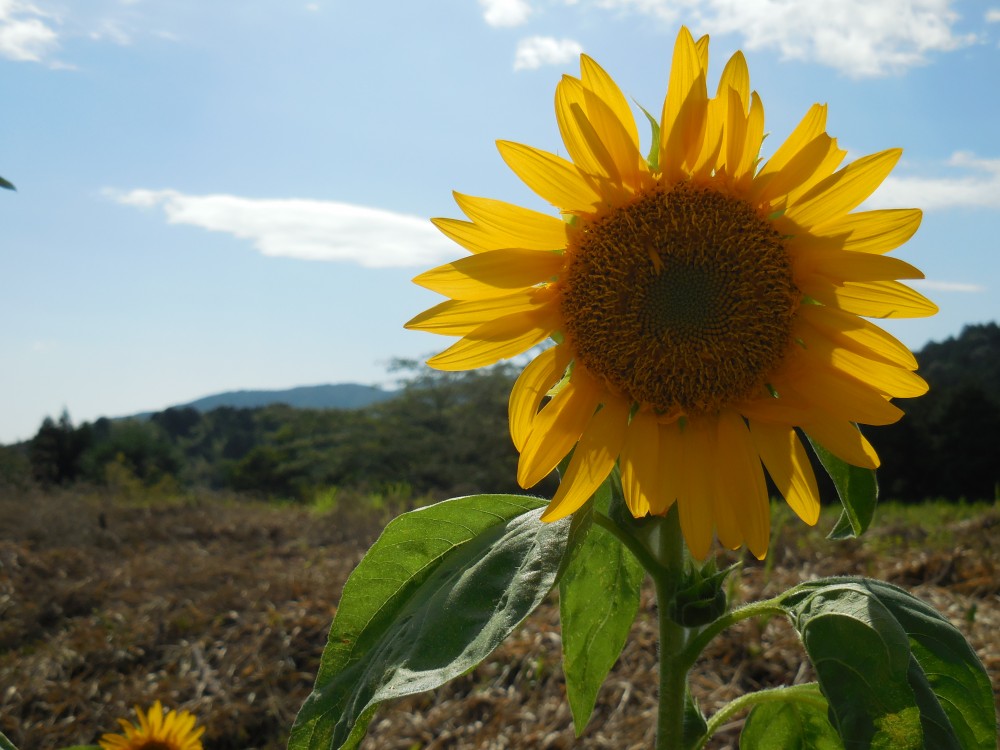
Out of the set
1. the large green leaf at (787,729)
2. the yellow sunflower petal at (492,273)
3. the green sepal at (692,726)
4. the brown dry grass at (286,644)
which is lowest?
the brown dry grass at (286,644)

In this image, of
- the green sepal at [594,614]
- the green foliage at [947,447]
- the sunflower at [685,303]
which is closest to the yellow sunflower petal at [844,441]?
the sunflower at [685,303]

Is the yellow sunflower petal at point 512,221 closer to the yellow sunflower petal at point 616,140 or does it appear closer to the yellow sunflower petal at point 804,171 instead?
the yellow sunflower petal at point 616,140

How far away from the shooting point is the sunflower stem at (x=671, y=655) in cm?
137

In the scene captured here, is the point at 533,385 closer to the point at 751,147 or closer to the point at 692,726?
the point at 751,147

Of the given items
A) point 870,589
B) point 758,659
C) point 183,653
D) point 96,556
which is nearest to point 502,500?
point 870,589

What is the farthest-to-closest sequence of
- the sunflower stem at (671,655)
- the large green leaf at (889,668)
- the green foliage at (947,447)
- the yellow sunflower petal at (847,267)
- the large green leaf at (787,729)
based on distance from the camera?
the green foliage at (947,447) < the large green leaf at (787,729) < the sunflower stem at (671,655) < the yellow sunflower petal at (847,267) < the large green leaf at (889,668)

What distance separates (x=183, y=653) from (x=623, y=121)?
340cm

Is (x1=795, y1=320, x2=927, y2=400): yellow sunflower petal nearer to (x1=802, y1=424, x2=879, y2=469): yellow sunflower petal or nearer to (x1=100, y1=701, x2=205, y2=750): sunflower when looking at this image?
(x1=802, y1=424, x2=879, y2=469): yellow sunflower petal

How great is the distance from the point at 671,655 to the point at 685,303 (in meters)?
0.54

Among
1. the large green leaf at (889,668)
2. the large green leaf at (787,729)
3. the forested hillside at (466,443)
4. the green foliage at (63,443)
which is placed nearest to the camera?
the large green leaf at (889,668)

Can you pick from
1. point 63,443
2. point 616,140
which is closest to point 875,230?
point 616,140

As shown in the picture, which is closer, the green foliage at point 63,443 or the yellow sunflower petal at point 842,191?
the yellow sunflower petal at point 842,191

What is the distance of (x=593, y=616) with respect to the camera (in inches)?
57.7

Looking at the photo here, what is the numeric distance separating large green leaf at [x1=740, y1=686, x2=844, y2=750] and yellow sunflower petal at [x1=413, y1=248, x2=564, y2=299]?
2.77ft
